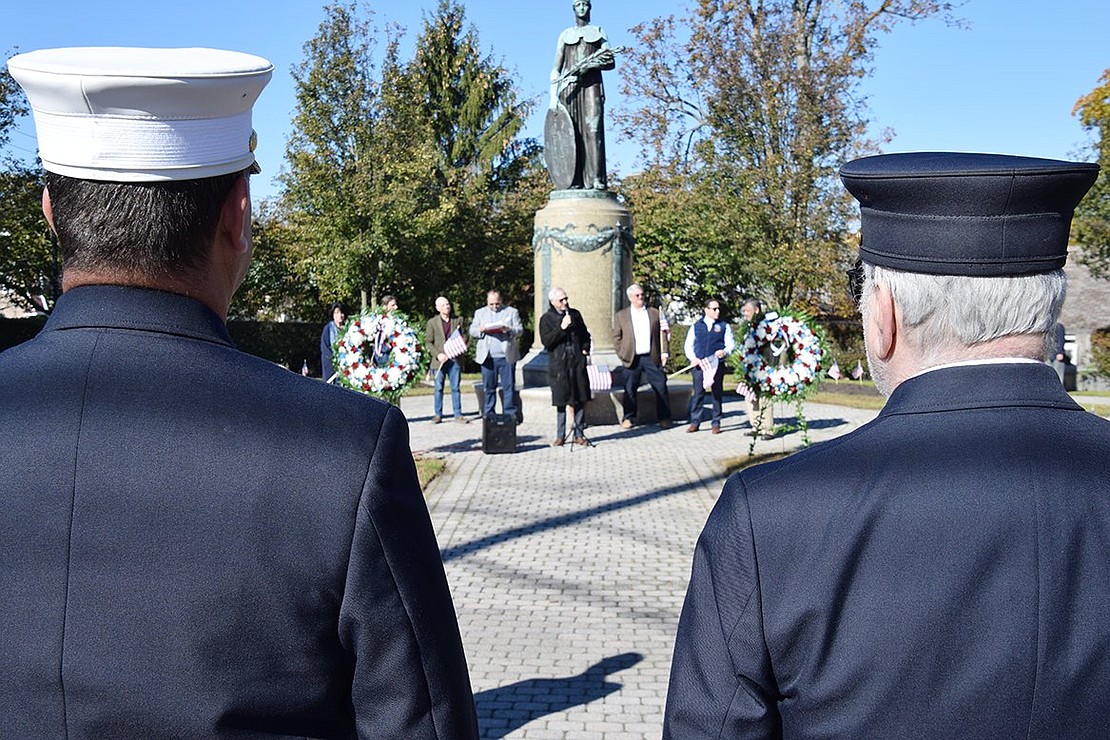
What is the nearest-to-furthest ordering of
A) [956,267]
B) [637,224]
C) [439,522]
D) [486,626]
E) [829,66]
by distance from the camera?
[956,267] < [486,626] < [439,522] < [829,66] < [637,224]

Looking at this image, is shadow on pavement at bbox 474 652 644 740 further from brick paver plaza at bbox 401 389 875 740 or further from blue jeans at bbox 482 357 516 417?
blue jeans at bbox 482 357 516 417

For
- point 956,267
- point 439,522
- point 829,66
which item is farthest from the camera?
point 829,66

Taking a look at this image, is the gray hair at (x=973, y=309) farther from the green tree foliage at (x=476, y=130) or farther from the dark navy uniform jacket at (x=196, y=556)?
the green tree foliage at (x=476, y=130)

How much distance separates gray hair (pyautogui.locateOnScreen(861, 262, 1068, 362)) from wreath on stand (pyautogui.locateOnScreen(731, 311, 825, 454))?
10660 millimetres

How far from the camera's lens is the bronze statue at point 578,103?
1789cm

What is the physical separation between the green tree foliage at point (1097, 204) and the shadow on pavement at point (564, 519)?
989 inches

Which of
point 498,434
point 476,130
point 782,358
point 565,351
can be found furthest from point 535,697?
point 476,130

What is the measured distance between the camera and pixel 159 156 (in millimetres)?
1718

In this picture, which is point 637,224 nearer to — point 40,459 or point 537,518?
point 537,518

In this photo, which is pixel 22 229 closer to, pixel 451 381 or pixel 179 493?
pixel 451 381

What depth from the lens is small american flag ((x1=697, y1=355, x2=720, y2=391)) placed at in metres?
15.0

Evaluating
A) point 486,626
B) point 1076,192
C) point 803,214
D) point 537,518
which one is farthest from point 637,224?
point 1076,192

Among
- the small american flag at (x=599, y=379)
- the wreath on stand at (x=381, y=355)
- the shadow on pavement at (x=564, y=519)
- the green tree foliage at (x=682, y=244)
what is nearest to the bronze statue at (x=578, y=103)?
the small american flag at (x=599, y=379)

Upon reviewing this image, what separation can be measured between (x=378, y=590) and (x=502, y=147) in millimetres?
48037
